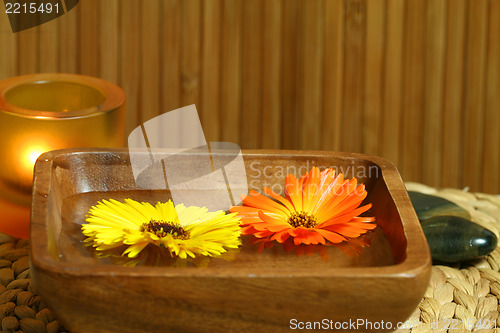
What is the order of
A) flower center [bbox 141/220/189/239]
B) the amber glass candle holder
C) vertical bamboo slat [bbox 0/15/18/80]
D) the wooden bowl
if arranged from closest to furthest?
the wooden bowl, flower center [bbox 141/220/189/239], the amber glass candle holder, vertical bamboo slat [bbox 0/15/18/80]

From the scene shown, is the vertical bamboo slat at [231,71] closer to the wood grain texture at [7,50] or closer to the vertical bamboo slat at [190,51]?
the vertical bamboo slat at [190,51]

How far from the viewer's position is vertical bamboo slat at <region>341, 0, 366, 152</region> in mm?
1332

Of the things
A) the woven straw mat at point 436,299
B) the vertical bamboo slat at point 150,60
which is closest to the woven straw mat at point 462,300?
the woven straw mat at point 436,299

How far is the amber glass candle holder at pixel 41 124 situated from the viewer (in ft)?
2.32

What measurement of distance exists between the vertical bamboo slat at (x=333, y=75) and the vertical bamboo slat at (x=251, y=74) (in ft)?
0.41

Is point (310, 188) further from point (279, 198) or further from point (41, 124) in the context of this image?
point (41, 124)

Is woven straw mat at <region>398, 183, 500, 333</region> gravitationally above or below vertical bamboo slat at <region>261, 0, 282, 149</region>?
below

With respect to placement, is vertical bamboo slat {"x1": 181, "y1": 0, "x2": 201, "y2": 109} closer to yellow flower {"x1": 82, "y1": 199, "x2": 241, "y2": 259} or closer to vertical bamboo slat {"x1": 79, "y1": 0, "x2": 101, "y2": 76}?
vertical bamboo slat {"x1": 79, "y1": 0, "x2": 101, "y2": 76}

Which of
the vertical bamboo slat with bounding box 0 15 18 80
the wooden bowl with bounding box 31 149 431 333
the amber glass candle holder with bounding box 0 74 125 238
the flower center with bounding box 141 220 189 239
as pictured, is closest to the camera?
the wooden bowl with bounding box 31 149 431 333

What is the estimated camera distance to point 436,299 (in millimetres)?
667

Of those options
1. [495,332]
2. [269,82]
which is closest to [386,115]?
[269,82]

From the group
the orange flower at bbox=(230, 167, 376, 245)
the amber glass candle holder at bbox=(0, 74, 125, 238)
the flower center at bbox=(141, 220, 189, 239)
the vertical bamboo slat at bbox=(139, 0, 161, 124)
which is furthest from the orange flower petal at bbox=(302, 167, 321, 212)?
the vertical bamboo slat at bbox=(139, 0, 161, 124)

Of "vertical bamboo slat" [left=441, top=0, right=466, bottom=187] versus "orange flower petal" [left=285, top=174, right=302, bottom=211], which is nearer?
"orange flower petal" [left=285, top=174, right=302, bottom=211]

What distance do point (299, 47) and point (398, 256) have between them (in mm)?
868
